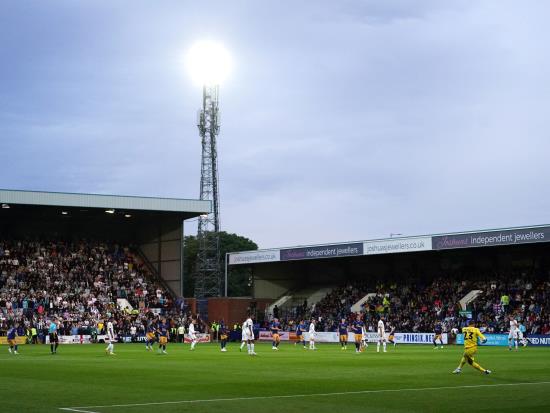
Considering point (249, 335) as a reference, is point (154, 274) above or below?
above

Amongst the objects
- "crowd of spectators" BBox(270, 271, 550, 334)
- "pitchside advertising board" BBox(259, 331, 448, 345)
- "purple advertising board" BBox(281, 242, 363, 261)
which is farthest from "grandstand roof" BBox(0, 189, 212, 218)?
"pitchside advertising board" BBox(259, 331, 448, 345)

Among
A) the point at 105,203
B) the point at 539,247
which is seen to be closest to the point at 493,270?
the point at 539,247

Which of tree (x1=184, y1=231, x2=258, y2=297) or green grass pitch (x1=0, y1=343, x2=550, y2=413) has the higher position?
tree (x1=184, y1=231, x2=258, y2=297)

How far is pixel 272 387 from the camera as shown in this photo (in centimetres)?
2455

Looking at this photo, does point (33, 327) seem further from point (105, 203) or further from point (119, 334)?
point (105, 203)

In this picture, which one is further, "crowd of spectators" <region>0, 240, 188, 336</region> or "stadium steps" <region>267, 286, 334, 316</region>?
"stadium steps" <region>267, 286, 334, 316</region>

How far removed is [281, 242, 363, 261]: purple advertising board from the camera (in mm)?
76062

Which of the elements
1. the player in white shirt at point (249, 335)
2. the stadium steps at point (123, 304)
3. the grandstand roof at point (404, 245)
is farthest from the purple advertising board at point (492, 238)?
the stadium steps at point (123, 304)

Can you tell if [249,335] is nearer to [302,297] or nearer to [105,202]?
[105,202]

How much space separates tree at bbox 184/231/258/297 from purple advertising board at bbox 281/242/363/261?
49.6 m

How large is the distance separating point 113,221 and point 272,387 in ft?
212

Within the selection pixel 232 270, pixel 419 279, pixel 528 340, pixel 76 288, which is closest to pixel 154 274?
pixel 76 288

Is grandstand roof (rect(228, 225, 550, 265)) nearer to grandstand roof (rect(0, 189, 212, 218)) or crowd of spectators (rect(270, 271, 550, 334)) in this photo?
crowd of spectators (rect(270, 271, 550, 334))

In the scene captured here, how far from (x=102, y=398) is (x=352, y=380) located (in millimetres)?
8922
